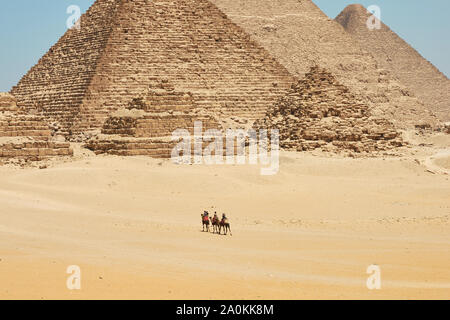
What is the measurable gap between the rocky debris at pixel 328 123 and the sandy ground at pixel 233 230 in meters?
1.49

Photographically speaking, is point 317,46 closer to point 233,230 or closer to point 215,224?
point 233,230

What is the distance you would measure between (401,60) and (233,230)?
89.2 m

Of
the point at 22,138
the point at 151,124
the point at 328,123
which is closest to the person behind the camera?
the point at 22,138

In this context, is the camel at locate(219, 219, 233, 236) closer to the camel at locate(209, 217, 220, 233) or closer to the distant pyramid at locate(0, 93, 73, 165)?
the camel at locate(209, 217, 220, 233)

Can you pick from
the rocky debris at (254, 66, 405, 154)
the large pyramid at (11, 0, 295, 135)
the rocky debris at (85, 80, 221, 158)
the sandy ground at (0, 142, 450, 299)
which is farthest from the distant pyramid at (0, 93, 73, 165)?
the large pyramid at (11, 0, 295, 135)

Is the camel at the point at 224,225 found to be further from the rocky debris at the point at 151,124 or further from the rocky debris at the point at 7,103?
the rocky debris at the point at 7,103

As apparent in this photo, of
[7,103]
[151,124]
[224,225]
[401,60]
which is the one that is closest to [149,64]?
[151,124]

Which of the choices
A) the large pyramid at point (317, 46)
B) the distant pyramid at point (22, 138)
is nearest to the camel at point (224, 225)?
the distant pyramid at point (22, 138)

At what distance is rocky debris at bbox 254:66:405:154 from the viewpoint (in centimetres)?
2872

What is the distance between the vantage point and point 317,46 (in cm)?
7488

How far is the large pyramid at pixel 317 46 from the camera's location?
73188 mm
